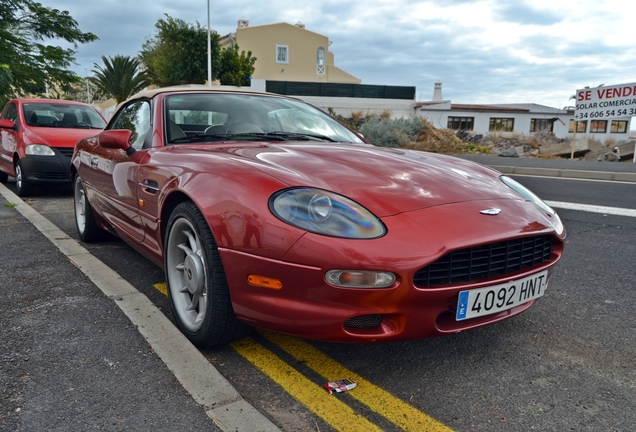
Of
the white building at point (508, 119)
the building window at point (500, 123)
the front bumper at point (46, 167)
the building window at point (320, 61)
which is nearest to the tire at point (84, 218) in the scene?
the front bumper at point (46, 167)

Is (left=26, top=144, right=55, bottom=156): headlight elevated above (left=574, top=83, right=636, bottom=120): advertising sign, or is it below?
below

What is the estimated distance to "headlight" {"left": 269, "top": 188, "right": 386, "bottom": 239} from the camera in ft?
6.50

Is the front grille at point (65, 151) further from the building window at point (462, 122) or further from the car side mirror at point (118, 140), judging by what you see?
the building window at point (462, 122)

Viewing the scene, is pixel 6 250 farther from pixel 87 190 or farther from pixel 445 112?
pixel 445 112

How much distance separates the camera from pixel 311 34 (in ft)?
162

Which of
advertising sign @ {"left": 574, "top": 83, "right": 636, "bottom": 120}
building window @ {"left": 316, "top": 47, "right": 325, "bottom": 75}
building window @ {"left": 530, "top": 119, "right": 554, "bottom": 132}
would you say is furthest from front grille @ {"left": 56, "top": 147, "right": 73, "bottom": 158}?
building window @ {"left": 316, "top": 47, "right": 325, "bottom": 75}

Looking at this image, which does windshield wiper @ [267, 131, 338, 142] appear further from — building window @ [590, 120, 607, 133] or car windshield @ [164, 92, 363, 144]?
building window @ [590, 120, 607, 133]

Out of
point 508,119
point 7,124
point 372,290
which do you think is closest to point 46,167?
point 7,124

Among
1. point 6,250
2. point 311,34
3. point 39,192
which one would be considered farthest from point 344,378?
point 311,34

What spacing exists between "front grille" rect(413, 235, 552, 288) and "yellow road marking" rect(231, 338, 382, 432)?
1.83 ft

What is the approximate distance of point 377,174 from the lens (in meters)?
2.45

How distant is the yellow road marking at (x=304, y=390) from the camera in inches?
74.3

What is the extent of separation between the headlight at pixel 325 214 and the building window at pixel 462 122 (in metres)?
38.8

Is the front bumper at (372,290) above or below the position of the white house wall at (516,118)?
below
